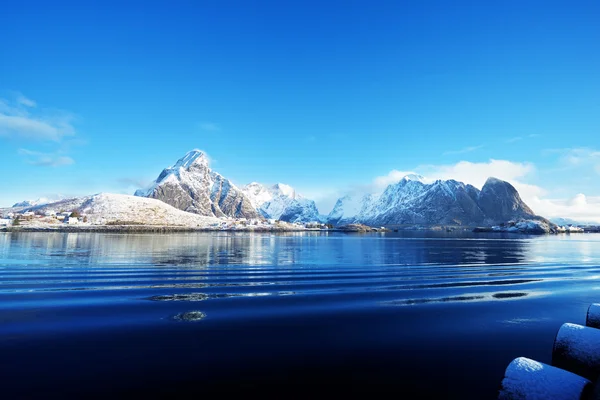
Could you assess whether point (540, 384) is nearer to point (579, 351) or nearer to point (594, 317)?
point (579, 351)

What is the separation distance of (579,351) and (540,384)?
402cm

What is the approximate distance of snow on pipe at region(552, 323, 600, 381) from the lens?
10.3m

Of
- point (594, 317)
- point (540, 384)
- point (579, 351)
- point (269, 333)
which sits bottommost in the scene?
point (269, 333)

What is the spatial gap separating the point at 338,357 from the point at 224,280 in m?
19.7

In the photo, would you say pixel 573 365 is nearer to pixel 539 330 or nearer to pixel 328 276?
pixel 539 330

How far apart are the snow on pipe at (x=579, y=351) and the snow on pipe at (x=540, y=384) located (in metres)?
3.21

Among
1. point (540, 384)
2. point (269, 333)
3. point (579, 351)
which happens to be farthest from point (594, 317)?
point (269, 333)

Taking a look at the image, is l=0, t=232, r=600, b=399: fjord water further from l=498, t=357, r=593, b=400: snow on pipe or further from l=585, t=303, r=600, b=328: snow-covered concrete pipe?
l=498, t=357, r=593, b=400: snow on pipe

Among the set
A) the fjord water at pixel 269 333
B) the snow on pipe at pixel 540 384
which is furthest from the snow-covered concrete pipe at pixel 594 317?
the snow on pipe at pixel 540 384

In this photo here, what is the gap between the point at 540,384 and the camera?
26.4 feet

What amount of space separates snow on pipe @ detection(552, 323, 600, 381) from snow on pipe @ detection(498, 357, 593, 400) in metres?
3.21

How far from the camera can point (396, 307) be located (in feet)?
69.1

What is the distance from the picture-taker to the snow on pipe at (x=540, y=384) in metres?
7.71

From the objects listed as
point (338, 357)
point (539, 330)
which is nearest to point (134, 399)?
point (338, 357)
